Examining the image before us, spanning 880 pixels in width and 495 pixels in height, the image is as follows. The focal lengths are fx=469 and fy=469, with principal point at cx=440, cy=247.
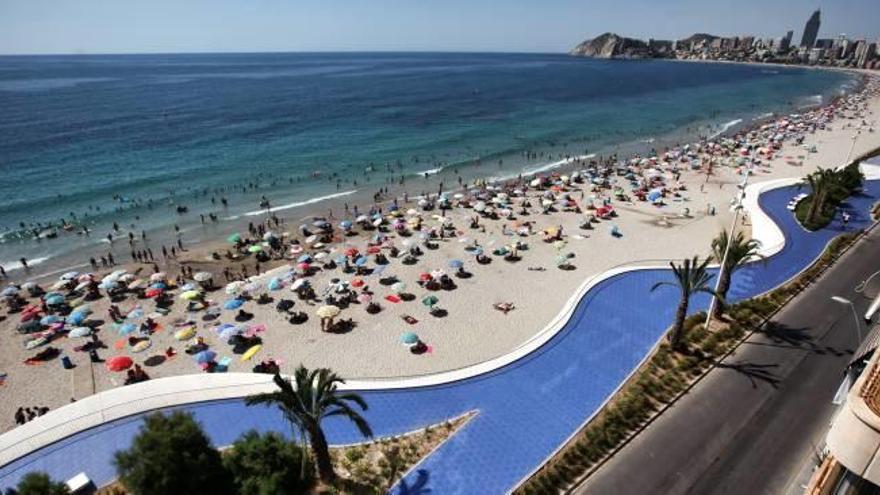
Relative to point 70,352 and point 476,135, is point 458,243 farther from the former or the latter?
point 476,135

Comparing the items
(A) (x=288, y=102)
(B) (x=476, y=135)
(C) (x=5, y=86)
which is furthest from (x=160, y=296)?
(C) (x=5, y=86)

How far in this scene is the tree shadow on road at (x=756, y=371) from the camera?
19.6 m

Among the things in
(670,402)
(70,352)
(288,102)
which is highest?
(288,102)

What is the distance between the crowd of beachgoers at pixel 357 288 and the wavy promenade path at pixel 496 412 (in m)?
3.04

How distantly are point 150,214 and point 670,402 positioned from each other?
49.5 m

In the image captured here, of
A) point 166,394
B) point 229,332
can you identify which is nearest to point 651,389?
point 166,394

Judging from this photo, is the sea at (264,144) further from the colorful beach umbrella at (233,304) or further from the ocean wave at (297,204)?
the colorful beach umbrella at (233,304)

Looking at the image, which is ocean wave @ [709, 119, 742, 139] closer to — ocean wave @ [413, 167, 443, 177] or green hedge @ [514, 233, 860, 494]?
ocean wave @ [413, 167, 443, 177]

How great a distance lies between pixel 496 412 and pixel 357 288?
51.9ft

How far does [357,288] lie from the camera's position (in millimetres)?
31984

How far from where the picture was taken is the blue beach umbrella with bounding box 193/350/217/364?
2417 cm

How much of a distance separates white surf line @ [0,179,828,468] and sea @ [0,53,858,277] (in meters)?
25.1

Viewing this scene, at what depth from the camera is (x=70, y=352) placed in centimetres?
2677

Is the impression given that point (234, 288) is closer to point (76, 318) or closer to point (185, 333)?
point (185, 333)
